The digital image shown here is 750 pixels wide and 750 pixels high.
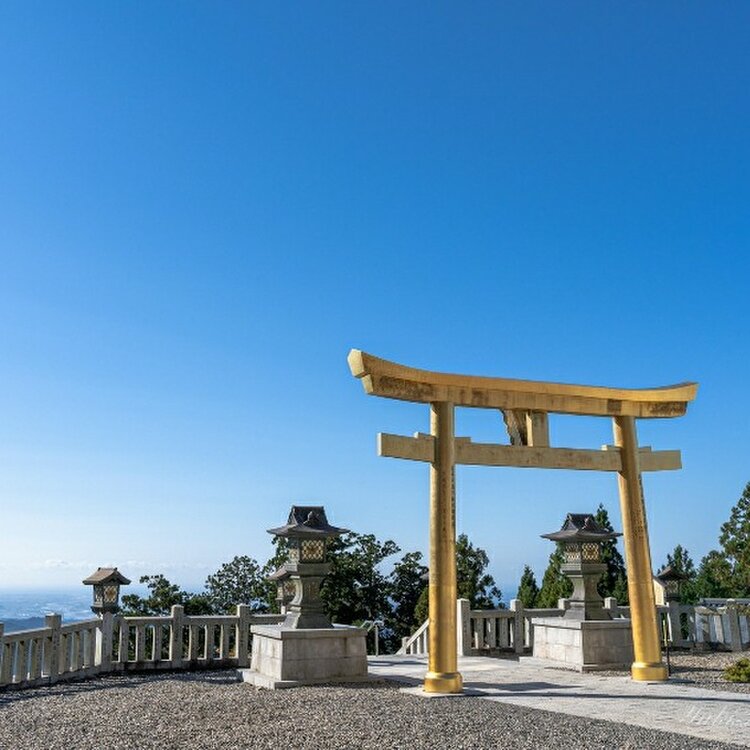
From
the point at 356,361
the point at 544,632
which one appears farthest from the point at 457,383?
the point at 544,632

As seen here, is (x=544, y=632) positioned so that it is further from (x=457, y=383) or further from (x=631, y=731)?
(x=631, y=731)

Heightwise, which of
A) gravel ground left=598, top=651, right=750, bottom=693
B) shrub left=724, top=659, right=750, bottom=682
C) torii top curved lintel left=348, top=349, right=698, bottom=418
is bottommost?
gravel ground left=598, top=651, right=750, bottom=693

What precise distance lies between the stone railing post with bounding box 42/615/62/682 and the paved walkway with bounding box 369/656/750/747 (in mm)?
5408

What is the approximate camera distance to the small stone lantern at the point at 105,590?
14164mm

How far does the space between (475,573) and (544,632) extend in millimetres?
18398

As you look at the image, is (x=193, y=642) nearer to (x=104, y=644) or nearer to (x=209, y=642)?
(x=209, y=642)

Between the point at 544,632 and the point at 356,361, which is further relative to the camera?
the point at 544,632

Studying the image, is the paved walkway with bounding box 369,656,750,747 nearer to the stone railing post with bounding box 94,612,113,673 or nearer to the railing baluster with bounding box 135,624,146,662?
the railing baluster with bounding box 135,624,146,662

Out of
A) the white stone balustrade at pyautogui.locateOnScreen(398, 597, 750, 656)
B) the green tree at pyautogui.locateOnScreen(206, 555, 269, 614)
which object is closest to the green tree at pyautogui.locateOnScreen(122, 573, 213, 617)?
the green tree at pyautogui.locateOnScreen(206, 555, 269, 614)

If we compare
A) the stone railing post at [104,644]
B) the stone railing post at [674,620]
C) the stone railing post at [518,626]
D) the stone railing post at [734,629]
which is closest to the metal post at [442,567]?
the stone railing post at [104,644]

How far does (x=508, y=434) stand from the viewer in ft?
40.4

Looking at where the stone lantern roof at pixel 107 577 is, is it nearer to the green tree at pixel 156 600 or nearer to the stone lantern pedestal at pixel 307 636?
the stone lantern pedestal at pixel 307 636

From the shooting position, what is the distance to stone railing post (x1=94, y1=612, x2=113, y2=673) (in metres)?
13.8

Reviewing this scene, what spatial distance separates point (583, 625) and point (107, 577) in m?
8.93
